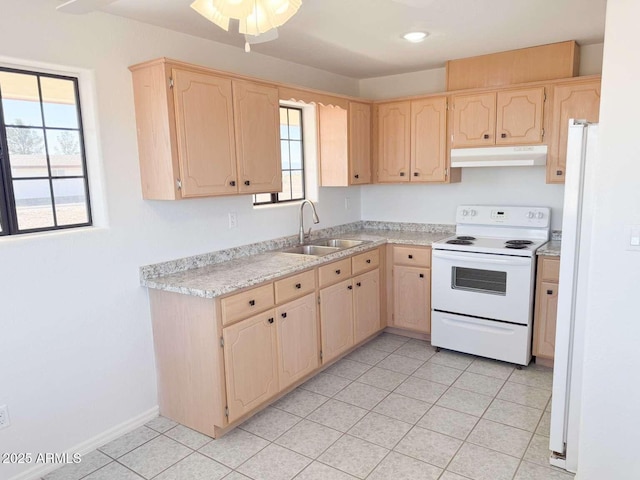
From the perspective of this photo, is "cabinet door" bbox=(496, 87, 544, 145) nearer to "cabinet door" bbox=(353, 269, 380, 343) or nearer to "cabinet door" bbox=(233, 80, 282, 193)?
"cabinet door" bbox=(353, 269, 380, 343)

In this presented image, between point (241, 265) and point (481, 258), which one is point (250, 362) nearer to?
point (241, 265)

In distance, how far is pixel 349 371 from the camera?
11.6ft

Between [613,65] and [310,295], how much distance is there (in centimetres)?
218

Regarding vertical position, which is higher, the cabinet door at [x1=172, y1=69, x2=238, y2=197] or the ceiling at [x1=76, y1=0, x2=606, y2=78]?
the ceiling at [x1=76, y1=0, x2=606, y2=78]

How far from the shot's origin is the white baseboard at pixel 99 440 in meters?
2.33

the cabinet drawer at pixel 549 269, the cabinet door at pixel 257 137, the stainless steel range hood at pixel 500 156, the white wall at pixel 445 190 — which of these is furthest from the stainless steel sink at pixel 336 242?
the cabinet drawer at pixel 549 269

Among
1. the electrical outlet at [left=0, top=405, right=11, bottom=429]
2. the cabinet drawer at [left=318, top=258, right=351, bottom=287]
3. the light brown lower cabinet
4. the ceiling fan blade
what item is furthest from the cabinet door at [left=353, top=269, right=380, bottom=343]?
the ceiling fan blade

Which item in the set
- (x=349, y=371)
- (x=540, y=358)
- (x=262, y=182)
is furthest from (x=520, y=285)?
(x=262, y=182)

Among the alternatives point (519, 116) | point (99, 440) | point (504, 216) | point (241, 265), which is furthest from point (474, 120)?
point (99, 440)

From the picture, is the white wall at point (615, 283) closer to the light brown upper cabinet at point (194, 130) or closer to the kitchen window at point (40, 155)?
the light brown upper cabinet at point (194, 130)

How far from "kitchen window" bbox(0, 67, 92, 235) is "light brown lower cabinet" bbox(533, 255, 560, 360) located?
3.17 metres

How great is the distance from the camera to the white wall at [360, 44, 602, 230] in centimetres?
382

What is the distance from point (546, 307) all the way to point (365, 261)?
1.44 meters

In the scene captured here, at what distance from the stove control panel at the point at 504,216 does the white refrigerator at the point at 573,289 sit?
1.68m
